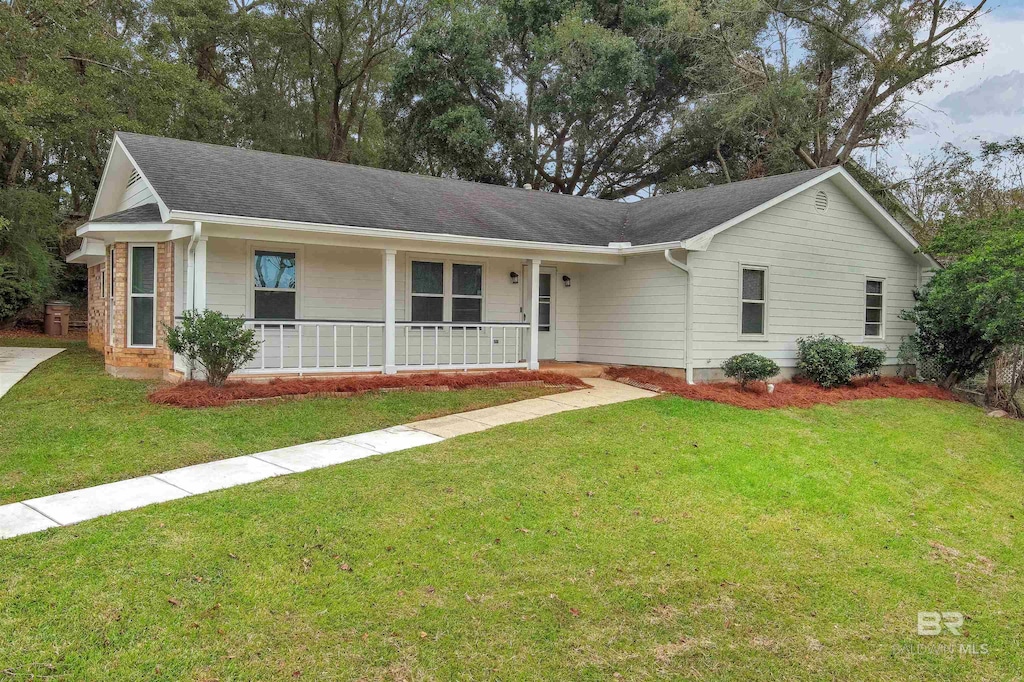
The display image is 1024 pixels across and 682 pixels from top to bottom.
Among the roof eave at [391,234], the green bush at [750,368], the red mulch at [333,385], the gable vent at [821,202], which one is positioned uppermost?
the gable vent at [821,202]

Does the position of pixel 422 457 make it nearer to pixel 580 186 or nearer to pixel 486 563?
pixel 486 563

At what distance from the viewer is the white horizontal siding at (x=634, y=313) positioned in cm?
1254

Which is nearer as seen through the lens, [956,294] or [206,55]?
[956,294]

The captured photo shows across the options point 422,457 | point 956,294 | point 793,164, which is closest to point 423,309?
point 422,457

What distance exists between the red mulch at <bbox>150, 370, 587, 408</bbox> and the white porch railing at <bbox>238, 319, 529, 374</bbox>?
451 mm

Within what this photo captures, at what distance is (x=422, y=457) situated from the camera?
275 inches

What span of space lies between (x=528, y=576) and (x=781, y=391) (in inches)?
342

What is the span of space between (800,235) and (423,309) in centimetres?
731

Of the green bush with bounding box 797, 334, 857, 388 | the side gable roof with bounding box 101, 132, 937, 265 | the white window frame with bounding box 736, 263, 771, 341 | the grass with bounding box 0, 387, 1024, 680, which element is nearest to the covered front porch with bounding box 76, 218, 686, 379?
the side gable roof with bounding box 101, 132, 937, 265

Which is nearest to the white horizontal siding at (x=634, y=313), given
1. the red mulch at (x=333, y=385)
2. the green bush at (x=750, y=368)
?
the green bush at (x=750, y=368)

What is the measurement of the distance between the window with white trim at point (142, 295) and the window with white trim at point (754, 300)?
32.7ft

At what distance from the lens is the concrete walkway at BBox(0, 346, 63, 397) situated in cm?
1075

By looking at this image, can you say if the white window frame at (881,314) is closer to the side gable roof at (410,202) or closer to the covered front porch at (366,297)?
the side gable roof at (410,202)

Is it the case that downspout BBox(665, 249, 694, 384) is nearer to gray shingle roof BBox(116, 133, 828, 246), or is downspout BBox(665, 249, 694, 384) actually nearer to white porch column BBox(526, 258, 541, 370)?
gray shingle roof BBox(116, 133, 828, 246)
